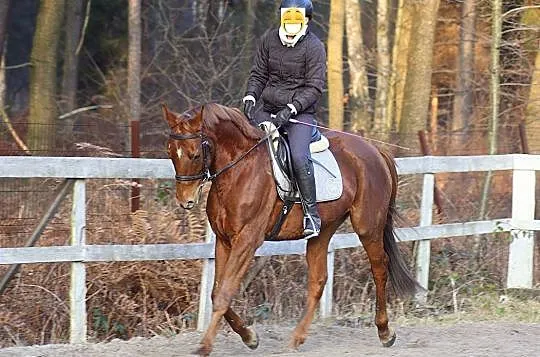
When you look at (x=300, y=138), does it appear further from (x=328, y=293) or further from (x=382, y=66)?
(x=382, y=66)

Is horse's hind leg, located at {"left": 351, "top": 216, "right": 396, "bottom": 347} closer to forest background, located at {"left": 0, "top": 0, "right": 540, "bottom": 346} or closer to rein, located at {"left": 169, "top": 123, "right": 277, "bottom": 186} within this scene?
forest background, located at {"left": 0, "top": 0, "right": 540, "bottom": 346}

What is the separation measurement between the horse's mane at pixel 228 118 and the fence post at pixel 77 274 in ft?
4.19

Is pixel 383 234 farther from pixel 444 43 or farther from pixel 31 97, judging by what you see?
pixel 444 43

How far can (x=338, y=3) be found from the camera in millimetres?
18562

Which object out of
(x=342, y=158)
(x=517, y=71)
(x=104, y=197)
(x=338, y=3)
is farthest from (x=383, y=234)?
(x=338, y=3)

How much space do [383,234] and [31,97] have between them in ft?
29.0

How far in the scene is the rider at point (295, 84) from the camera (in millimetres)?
8039

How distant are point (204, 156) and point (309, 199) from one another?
1091 mm

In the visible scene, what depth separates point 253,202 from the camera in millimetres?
7695

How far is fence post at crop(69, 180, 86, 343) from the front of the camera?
26.5ft

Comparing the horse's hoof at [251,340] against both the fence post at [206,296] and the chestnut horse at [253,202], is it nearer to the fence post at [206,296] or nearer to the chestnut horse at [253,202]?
the chestnut horse at [253,202]

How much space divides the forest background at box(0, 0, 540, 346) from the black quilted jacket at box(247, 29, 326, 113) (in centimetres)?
182

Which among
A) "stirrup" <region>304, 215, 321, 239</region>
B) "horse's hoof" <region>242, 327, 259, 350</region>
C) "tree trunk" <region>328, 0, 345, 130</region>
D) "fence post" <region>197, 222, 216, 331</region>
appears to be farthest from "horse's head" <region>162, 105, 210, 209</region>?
"tree trunk" <region>328, 0, 345, 130</region>

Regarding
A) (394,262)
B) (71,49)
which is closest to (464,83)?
(71,49)
